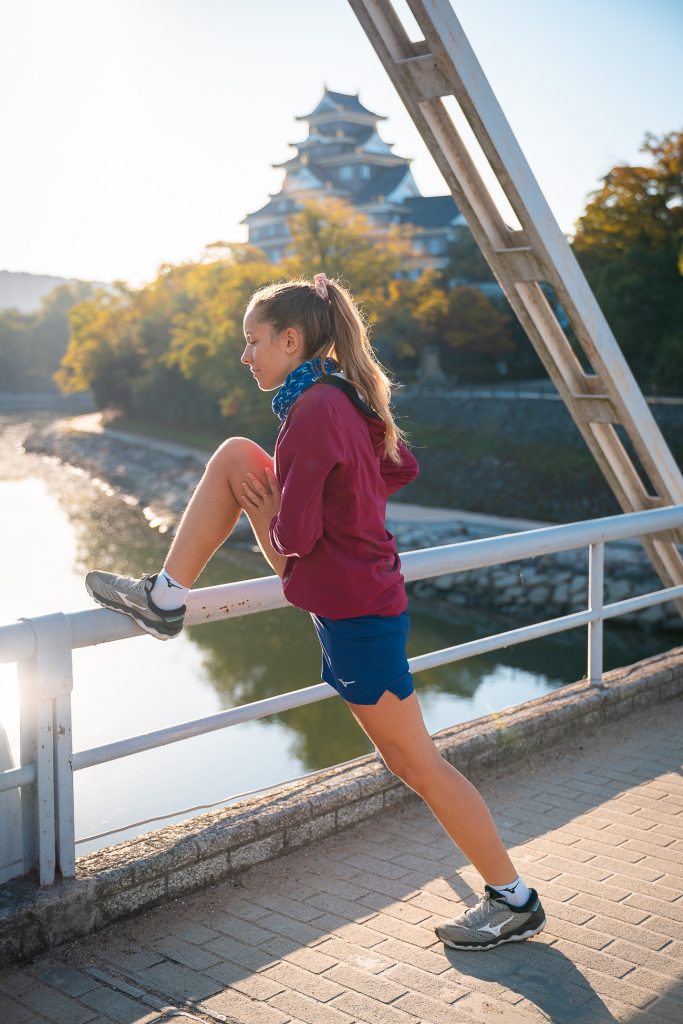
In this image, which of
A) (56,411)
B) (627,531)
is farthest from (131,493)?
(56,411)

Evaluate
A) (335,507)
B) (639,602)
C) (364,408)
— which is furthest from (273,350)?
(639,602)

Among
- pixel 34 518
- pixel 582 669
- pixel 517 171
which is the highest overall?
pixel 34 518

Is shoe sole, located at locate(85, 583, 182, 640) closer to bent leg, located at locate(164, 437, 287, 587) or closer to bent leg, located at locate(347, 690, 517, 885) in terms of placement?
Result: bent leg, located at locate(164, 437, 287, 587)

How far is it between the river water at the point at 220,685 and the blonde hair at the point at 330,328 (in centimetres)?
395

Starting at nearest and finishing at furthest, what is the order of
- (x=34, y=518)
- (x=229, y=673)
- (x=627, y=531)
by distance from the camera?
(x=627, y=531) → (x=229, y=673) → (x=34, y=518)

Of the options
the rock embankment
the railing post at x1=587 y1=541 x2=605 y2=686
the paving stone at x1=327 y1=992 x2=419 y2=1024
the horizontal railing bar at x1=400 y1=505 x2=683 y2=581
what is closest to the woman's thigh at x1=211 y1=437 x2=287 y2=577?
the horizontal railing bar at x1=400 y1=505 x2=683 y2=581

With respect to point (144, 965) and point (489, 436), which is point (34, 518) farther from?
point (144, 965)

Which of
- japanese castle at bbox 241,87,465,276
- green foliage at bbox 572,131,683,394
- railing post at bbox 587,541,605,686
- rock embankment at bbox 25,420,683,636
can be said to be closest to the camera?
railing post at bbox 587,541,605,686

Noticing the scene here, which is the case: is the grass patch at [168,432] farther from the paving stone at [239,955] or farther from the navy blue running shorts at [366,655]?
the navy blue running shorts at [366,655]

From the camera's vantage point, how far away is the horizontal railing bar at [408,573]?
248 cm

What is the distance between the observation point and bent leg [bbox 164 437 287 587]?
2330 mm

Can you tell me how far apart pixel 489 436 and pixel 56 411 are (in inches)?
1705

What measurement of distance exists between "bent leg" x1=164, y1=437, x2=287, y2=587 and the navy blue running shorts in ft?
0.73

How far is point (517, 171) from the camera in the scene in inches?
140
